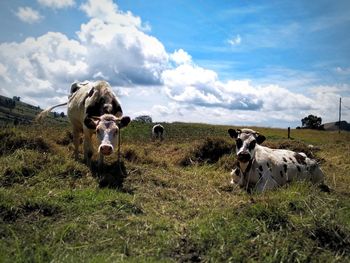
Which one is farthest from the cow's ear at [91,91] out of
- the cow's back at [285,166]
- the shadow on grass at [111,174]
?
the cow's back at [285,166]

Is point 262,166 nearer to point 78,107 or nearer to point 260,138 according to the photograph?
point 260,138

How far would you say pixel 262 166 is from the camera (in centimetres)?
1021

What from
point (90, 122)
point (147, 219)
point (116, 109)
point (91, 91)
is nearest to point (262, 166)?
point (147, 219)

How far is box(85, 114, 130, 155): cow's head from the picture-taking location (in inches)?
381

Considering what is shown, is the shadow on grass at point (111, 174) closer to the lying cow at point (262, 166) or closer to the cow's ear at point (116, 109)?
the cow's ear at point (116, 109)

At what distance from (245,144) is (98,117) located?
12.7 ft

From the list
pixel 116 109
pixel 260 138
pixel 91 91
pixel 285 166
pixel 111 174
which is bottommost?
pixel 111 174

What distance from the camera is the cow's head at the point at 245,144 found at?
972cm

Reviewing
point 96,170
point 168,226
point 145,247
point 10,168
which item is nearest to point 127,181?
point 96,170

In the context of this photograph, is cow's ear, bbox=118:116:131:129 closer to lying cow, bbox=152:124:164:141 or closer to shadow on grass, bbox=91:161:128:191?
shadow on grass, bbox=91:161:128:191

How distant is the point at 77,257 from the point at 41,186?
144 inches

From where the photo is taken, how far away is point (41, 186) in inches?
332

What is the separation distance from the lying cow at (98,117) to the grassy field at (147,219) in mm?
876

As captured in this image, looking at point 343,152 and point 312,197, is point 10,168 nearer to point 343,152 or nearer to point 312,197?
point 312,197
